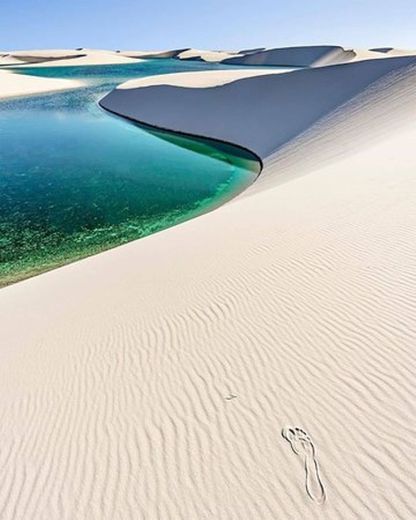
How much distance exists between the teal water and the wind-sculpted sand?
9.10 ft

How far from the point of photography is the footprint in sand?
2213mm

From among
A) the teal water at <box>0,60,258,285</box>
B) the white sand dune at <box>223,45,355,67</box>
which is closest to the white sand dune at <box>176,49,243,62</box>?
the white sand dune at <box>223,45,355,67</box>

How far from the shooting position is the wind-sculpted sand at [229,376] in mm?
2344

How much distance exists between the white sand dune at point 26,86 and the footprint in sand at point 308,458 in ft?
160

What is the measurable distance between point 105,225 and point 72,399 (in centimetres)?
771

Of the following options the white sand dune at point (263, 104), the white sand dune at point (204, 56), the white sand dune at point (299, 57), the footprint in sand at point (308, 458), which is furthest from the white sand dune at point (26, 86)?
the white sand dune at point (204, 56)

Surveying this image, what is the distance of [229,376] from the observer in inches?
127

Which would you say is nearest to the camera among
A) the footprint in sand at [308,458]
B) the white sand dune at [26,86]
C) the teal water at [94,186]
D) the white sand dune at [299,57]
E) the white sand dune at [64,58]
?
the footprint in sand at [308,458]

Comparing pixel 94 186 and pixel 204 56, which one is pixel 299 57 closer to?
pixel 204 56

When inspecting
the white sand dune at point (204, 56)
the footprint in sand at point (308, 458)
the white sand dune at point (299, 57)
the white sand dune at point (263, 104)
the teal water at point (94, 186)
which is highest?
the white sand dune at point (204, 56)

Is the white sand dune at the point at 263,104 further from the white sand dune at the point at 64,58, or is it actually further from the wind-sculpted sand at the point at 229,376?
the white sand dune at the point at 64,58

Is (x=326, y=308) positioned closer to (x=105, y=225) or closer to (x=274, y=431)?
(x=274, y=431)

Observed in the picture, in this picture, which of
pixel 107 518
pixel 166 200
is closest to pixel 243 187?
pixel 166 200

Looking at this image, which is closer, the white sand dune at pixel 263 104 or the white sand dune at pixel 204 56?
the white sand dune at pixel 263 104
